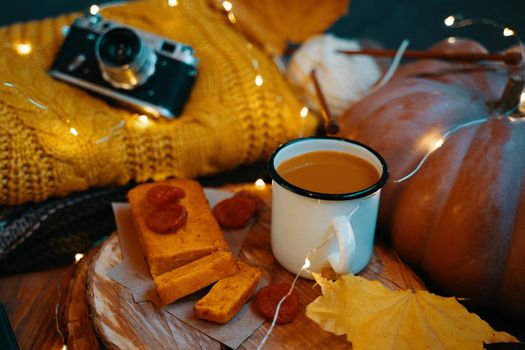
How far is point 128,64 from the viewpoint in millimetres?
984

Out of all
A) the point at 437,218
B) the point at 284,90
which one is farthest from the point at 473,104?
the point at 284,90

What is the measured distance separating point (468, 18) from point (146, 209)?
1.04 meters

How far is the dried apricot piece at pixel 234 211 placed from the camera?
0.83 metres

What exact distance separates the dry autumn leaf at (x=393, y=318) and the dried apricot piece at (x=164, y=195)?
27 centimetres

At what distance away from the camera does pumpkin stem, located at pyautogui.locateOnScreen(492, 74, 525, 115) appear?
0.80m

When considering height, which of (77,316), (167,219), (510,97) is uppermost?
(510,97)

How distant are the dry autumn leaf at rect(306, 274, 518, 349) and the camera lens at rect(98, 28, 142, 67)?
0.60 m

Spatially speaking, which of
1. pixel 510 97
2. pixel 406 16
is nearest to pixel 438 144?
pixel 510 97

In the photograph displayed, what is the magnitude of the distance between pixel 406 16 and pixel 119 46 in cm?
83

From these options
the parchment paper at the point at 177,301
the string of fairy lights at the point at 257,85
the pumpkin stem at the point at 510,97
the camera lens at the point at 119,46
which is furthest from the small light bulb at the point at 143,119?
the pumpkin stem at the point at 510,97

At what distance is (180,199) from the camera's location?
80 cm

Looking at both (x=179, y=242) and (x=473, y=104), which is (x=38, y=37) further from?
(x=473, y=104)

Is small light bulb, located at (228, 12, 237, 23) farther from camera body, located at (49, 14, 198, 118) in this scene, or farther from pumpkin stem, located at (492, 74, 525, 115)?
pumpkin stem, located at (492, 74, 525, 115)

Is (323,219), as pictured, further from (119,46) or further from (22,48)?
(22,48)
